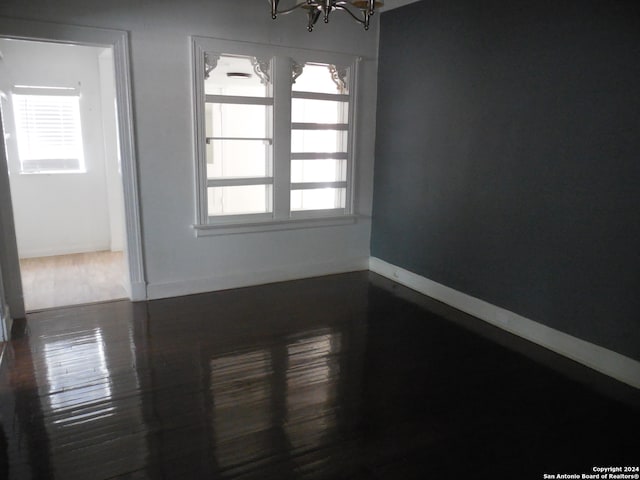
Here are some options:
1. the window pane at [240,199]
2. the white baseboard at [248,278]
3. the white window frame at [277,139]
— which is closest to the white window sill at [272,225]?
the white window frame at [277,139]

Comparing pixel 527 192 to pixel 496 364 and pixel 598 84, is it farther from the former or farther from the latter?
pixel 496 364

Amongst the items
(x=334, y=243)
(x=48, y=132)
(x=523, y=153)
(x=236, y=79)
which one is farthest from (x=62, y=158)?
(x=523, y=153)

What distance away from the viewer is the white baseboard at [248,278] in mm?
4213

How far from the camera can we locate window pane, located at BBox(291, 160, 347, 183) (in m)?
4.85

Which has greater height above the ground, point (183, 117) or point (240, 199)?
point (183, 117)

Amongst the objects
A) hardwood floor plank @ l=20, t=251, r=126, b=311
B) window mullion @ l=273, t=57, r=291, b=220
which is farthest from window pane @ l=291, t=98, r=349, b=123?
hardwood floor plank @ l=20, t=251, r=126, b=311

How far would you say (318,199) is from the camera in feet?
16.6

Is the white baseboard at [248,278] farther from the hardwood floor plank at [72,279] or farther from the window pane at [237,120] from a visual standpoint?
the window pane at [237,120]

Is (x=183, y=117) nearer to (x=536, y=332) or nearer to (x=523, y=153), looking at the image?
(x=523, y=153)

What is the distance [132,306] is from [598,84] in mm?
3758

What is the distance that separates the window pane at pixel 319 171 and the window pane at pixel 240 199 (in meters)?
0.45

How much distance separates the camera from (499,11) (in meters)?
3.45

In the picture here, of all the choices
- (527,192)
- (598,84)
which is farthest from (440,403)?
(598,84)

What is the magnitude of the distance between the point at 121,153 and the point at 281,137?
4.58 ft
